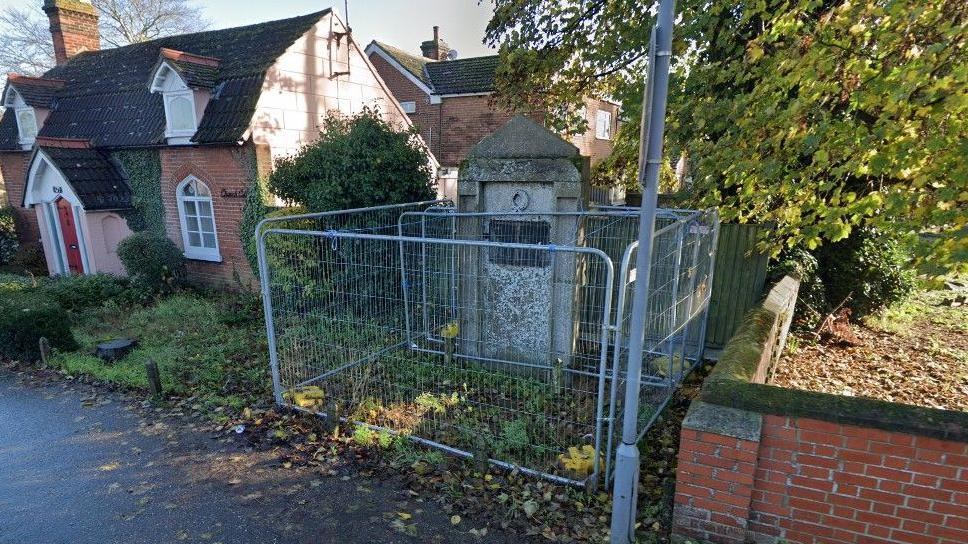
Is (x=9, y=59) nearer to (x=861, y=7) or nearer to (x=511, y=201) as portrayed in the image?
(x=511, y=201)

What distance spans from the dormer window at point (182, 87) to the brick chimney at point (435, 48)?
46.1 ft

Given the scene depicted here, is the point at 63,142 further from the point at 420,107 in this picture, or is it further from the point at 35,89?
the point at 420,107

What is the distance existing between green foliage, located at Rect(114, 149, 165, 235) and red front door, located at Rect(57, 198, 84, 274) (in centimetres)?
152

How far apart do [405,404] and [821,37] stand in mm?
5583

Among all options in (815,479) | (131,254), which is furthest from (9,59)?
(815,479)

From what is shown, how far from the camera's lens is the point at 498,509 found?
3.92 metres

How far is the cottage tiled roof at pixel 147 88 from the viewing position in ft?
35.0

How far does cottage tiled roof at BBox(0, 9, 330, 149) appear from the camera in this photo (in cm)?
1066

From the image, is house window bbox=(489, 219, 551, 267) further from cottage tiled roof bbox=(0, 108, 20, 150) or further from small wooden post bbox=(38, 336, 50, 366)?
cottage tiled roof bbox=(0, 108, 20, 150)

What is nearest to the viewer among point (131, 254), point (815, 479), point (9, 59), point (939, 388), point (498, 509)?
point (815, 479)

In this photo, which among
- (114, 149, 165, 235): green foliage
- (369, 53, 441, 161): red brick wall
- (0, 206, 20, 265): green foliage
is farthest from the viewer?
(369, 53, 441, 161): red brick wall

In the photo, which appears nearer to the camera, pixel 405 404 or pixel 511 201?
pixel 405 404

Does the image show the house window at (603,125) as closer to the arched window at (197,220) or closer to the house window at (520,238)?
the arched window at (197,220)

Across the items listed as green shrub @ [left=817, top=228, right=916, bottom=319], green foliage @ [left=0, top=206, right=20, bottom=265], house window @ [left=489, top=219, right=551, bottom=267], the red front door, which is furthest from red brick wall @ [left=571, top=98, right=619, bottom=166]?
green foliage @ [left=0, top=206, right=20, bottom=265]
